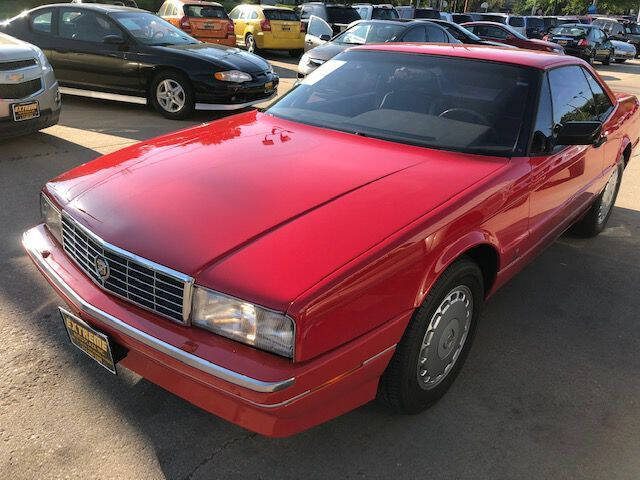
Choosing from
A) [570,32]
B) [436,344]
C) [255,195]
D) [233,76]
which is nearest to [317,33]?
[233,76]

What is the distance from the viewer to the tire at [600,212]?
14.5 feet

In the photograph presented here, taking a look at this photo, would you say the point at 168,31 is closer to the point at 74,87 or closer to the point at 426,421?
the point at 74,87

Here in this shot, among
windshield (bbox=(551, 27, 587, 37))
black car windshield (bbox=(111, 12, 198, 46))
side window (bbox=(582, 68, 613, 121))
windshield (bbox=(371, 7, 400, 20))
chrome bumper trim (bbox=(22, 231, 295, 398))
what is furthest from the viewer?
windshield (bbox=(551, 27, 587, 37))

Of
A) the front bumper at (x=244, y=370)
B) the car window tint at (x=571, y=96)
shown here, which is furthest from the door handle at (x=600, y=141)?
the front bumper at (x=244, y=370)

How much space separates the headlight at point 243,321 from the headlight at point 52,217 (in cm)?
99

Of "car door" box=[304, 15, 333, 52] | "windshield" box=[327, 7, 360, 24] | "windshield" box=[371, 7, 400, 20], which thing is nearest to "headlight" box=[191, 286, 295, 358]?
"car door" box=[304, 15, 333, 52]

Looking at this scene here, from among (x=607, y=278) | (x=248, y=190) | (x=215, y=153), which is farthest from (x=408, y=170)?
(x=607, y=278)

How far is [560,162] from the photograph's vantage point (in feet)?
10.3

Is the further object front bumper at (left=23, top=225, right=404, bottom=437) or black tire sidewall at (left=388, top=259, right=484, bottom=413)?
black tire sidewall at (left=388, top=259, right=484, bottom=413)

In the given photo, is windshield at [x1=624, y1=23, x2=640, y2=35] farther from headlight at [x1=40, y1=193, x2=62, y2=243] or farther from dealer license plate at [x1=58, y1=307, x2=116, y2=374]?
dealer license plate at [x1=58, y1=307, x2=116, y2=374]

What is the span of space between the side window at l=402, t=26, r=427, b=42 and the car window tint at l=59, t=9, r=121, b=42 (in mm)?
5063

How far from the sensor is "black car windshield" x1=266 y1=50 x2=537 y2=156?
2.92m

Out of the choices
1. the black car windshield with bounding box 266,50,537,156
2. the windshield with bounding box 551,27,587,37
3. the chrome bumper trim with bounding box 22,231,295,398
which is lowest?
the chrome bumper trim with bounding box 22,231,295,398

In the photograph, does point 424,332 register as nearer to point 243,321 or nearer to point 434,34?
point 243,321
